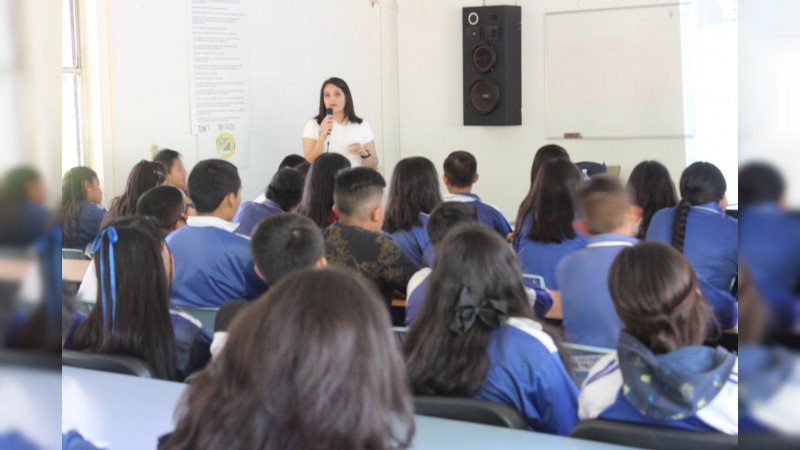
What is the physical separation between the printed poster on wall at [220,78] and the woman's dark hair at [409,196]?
8.34 feet

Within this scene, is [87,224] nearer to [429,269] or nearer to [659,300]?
[429,269]

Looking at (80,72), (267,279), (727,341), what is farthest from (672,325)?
(80,72)

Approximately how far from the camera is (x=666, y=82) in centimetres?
757

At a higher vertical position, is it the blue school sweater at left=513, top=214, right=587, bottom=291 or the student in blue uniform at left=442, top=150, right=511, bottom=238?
the student in blue uniform at left=442, top=150, right=511, bottom=238

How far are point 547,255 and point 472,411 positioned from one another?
1.90 meters

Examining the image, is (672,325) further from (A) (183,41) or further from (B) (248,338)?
(A) (183,41)

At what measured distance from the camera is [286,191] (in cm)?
461

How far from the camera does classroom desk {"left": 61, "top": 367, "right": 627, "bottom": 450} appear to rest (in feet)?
4.80

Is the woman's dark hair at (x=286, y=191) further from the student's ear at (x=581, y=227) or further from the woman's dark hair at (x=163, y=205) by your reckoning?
the student's ear at (x=581, y=227)

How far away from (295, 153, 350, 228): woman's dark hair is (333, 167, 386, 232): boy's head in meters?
0.62

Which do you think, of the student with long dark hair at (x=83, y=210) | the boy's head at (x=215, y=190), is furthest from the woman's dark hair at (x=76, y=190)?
the boy's head at (x=215, y=190)

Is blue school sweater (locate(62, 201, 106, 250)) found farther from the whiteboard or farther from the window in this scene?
the whiteboard

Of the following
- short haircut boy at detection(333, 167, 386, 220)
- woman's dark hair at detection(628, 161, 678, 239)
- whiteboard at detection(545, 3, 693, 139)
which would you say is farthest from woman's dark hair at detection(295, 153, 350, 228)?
whiteboard at detection(545, 3, 693, 139)

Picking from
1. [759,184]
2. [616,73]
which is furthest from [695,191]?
[616,73]
